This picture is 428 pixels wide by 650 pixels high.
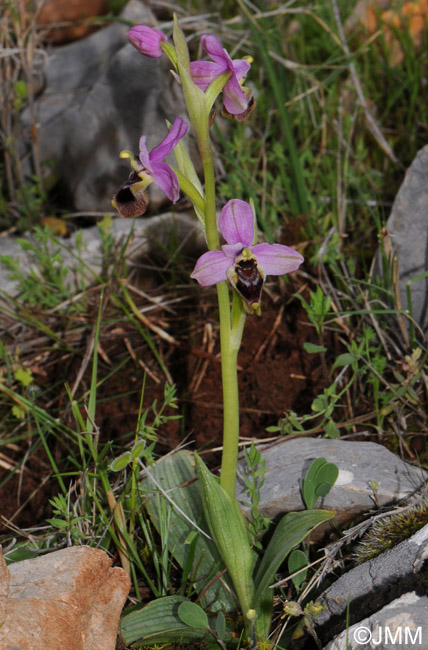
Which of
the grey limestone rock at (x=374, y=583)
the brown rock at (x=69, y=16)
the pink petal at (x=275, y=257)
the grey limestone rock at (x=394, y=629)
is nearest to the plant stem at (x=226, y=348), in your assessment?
the pink petal at (x=275, y=257)

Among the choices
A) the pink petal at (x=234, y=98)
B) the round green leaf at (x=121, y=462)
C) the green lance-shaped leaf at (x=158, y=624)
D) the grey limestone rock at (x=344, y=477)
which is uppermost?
the pink petal at (x=234, y=98)

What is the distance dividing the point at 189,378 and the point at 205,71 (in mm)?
1318

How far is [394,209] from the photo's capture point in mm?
2645

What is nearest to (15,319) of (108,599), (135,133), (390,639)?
(135,133)

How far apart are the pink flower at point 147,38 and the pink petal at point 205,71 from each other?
110 mm

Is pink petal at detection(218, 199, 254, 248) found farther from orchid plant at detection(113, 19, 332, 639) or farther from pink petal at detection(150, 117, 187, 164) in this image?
pink petal at detection(150, 117, 187, 164)

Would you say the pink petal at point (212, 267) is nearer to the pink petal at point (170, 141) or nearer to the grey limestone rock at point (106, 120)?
the pink petal at point (170, 141)

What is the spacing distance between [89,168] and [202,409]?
183 centimetres

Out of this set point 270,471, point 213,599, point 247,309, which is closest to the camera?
point 247,309

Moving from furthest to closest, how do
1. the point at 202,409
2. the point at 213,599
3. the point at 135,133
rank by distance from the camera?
the point at 135,133
the point at 202,409
the point at 213,599

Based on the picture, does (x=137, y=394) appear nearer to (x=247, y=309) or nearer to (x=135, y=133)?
(x=247, y=309)

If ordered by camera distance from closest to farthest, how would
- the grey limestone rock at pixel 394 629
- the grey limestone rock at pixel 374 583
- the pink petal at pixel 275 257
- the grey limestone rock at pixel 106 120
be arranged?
Result: the grey limestone rock at pixel 394 629
the grey limestone rock at pixel 374 583
the pink petal at pixel 275 257
the grey limestone rock at pixel 106 120

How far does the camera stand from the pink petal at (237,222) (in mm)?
1697

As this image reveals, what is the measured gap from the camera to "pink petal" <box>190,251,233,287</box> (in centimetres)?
169
